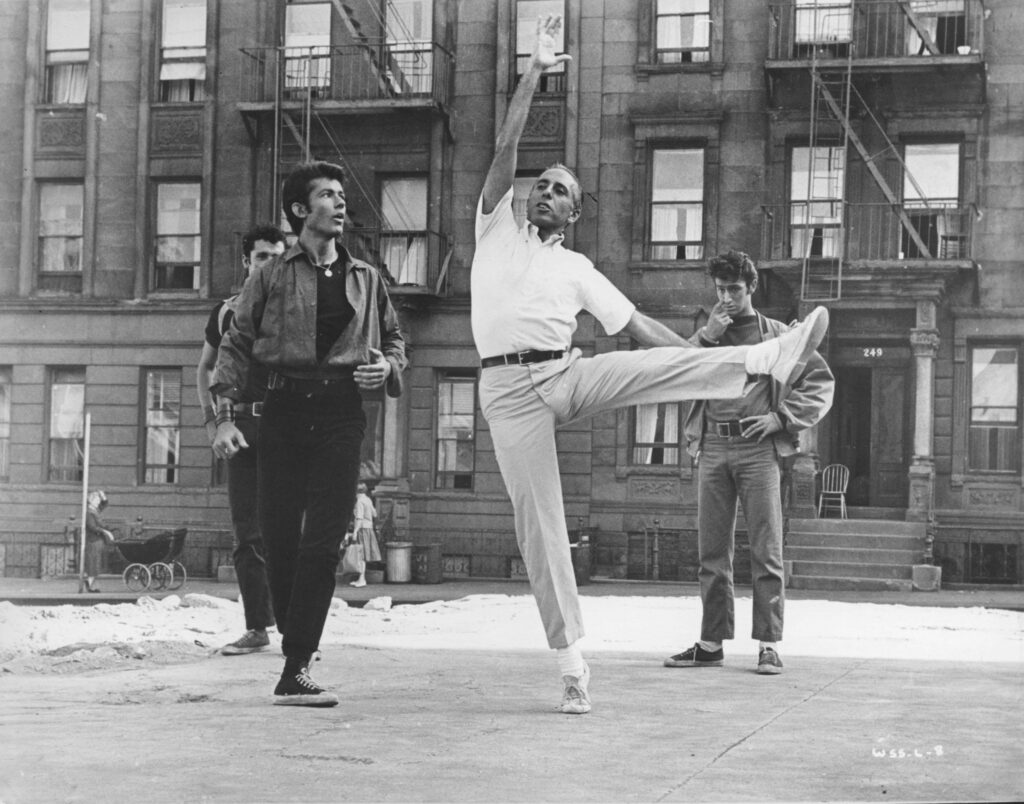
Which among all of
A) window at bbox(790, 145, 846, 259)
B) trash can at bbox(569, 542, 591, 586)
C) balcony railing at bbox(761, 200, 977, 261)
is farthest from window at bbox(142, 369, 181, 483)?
window at bbox(790, 145, 846, 259)

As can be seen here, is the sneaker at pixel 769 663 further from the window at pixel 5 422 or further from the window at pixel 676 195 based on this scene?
the window at pixel 676 195

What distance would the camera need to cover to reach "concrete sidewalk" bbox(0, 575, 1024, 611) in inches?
604

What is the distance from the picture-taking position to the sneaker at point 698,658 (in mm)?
7309

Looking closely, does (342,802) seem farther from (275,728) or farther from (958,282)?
(958,282)

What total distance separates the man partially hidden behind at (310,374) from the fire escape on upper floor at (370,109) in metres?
14.1

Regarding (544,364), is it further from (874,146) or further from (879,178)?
(874,146)

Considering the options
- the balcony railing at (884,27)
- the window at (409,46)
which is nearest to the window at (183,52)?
the window at (409,46)

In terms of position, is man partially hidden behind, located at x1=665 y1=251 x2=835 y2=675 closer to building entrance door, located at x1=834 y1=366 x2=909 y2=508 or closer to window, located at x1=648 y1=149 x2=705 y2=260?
window, located at x1=648 y1=149 x2=705 y2=260

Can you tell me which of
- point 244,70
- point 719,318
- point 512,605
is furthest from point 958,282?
point 719,318

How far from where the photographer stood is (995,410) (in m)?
20.7

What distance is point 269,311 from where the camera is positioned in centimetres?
586

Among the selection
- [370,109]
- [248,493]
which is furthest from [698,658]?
[370,109]

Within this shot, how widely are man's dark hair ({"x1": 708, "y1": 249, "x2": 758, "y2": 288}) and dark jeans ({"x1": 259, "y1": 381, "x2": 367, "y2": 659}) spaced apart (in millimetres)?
2039

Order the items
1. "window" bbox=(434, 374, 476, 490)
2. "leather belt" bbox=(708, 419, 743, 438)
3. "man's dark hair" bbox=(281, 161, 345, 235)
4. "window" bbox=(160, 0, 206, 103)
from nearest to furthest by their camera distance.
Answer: "man's dark hair" bbox=(281, 161, 345, 235) → "leather belt" bbox=(708, 419, 743, 438) → "window" bbox=(160, 0, 206, 103) → "window" bbox=(434, 374, 476, 490)
